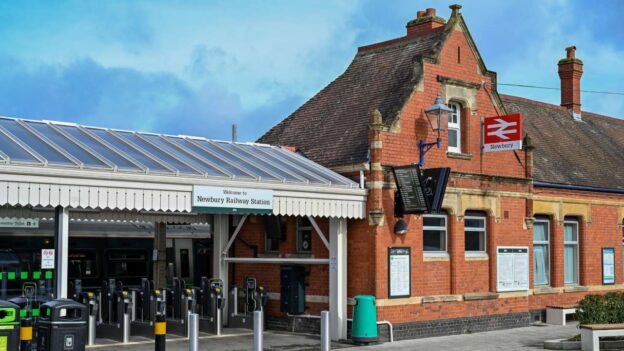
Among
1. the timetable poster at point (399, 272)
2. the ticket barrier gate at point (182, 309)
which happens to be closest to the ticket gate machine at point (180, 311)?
the ticket barrier gate at point (182, 309)

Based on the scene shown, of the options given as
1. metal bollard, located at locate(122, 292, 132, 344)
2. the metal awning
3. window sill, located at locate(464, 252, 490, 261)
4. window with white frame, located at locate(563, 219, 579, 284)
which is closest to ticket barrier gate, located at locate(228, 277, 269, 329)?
the metal awning

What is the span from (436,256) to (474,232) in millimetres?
1852

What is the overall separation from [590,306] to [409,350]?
4394 millimetres

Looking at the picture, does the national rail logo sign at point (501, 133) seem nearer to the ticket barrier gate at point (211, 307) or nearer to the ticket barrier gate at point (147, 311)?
the ticket barrier gate at point (211, 307)

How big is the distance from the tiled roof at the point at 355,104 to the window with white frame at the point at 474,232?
3.51m

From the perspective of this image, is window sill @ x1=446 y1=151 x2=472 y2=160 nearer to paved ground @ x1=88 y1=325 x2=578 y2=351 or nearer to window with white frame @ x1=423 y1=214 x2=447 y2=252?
window with white frame @ x1=423 y1=214 x2=447 y2=252

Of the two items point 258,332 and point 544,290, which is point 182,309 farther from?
point 544,290

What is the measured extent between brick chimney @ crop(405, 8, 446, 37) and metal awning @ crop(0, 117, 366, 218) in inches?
218

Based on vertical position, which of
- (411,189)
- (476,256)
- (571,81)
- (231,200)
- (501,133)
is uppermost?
(571,81)

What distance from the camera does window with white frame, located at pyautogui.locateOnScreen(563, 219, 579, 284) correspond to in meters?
24.3

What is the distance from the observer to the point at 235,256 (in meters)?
21.2

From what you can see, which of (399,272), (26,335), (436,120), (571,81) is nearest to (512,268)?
(399,272)

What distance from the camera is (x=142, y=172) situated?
14.6 metres

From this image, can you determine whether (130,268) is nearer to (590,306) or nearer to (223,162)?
(223,162)
